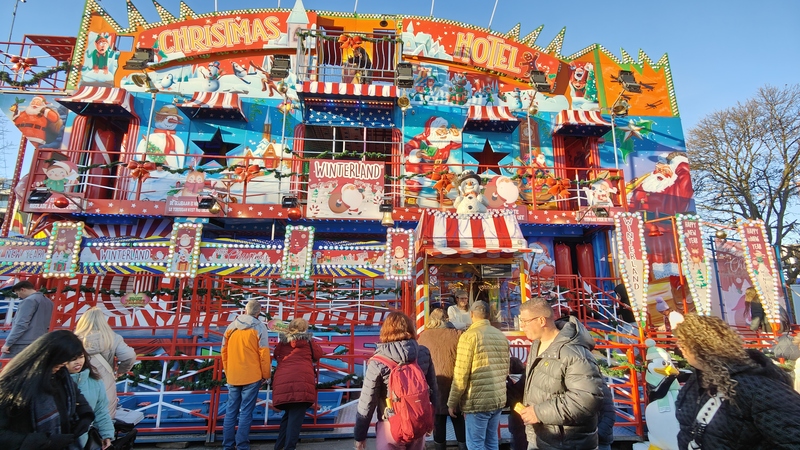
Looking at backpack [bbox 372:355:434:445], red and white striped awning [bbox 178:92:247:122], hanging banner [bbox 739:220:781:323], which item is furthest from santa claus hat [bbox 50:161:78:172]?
hanging banner [bbox 739:220:781:323]

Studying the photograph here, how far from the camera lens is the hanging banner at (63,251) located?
6.30 meters

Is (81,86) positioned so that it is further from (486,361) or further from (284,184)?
(486,361)

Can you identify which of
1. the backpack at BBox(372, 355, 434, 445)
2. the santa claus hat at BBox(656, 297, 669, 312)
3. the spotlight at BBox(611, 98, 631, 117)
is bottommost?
the backpack at BBox(372, 355, 434, 445)

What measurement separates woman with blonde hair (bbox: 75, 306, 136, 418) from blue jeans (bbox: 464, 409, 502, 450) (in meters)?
3.23

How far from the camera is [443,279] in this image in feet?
29.5

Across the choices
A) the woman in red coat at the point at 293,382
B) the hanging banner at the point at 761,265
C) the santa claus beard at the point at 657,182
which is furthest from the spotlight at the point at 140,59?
the hanging banner at the point at 761,265

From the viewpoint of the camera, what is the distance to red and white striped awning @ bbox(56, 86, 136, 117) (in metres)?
11.5

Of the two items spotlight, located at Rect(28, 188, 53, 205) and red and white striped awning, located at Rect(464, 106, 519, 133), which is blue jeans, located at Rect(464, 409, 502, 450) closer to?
red and white striped awning, located at Rect(464, 106, 519, 133)

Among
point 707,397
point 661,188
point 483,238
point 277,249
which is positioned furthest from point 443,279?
point 661,188

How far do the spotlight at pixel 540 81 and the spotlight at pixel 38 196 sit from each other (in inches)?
542

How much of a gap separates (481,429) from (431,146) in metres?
10.2

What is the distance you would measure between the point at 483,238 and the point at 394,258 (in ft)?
6.44

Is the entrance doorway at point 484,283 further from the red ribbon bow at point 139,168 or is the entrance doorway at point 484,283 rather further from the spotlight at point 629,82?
the spotlight at point 629,82

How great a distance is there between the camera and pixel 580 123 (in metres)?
12.5
